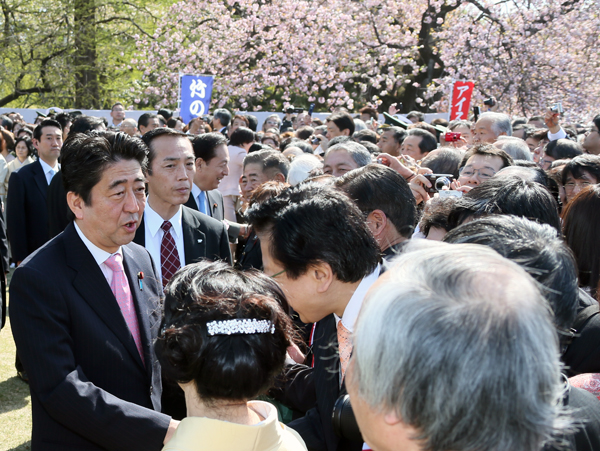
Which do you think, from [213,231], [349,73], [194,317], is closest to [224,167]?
[213,231]

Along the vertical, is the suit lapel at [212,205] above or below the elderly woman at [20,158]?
above

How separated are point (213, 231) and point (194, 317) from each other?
6.33 feet

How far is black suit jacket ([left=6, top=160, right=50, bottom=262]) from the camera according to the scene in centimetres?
566

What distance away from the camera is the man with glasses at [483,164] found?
3855mm

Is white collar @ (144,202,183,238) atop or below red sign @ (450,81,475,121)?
below

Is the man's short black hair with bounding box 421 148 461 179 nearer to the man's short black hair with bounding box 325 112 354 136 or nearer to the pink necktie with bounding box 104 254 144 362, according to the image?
the man's short black hair with bounding box 325 112 354 136

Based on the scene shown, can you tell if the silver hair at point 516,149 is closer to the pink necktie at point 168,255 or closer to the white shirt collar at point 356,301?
the pink necktie at point 168,255

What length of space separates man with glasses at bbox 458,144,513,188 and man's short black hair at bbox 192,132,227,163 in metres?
2.00

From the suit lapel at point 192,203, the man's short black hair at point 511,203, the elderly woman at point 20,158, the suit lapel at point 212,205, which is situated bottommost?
the elderly woman at point 20,158

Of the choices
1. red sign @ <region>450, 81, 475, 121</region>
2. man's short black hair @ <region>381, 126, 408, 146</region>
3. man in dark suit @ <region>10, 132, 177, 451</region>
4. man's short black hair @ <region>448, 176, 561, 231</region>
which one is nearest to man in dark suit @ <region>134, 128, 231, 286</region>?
man in dark suit @ <region>10, 132, 177, 451</region>

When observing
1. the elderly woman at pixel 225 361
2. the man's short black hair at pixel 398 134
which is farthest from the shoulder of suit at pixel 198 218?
the man's short black hair at pixel 398 134

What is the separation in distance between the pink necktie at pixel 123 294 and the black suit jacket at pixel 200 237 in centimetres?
88

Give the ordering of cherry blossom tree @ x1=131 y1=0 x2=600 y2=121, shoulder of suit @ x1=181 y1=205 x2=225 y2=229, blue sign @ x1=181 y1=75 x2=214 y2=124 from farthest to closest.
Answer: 1. cherry blossom tree @ x1=131 y1=0 x2=600 y2=121
2. blue sign @ x1=181 y1=75 x2=214 y2=124
3. shoulder of suit @ x1=181 y1=205 x2=225 y2=229

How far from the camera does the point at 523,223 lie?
5.06 feet
